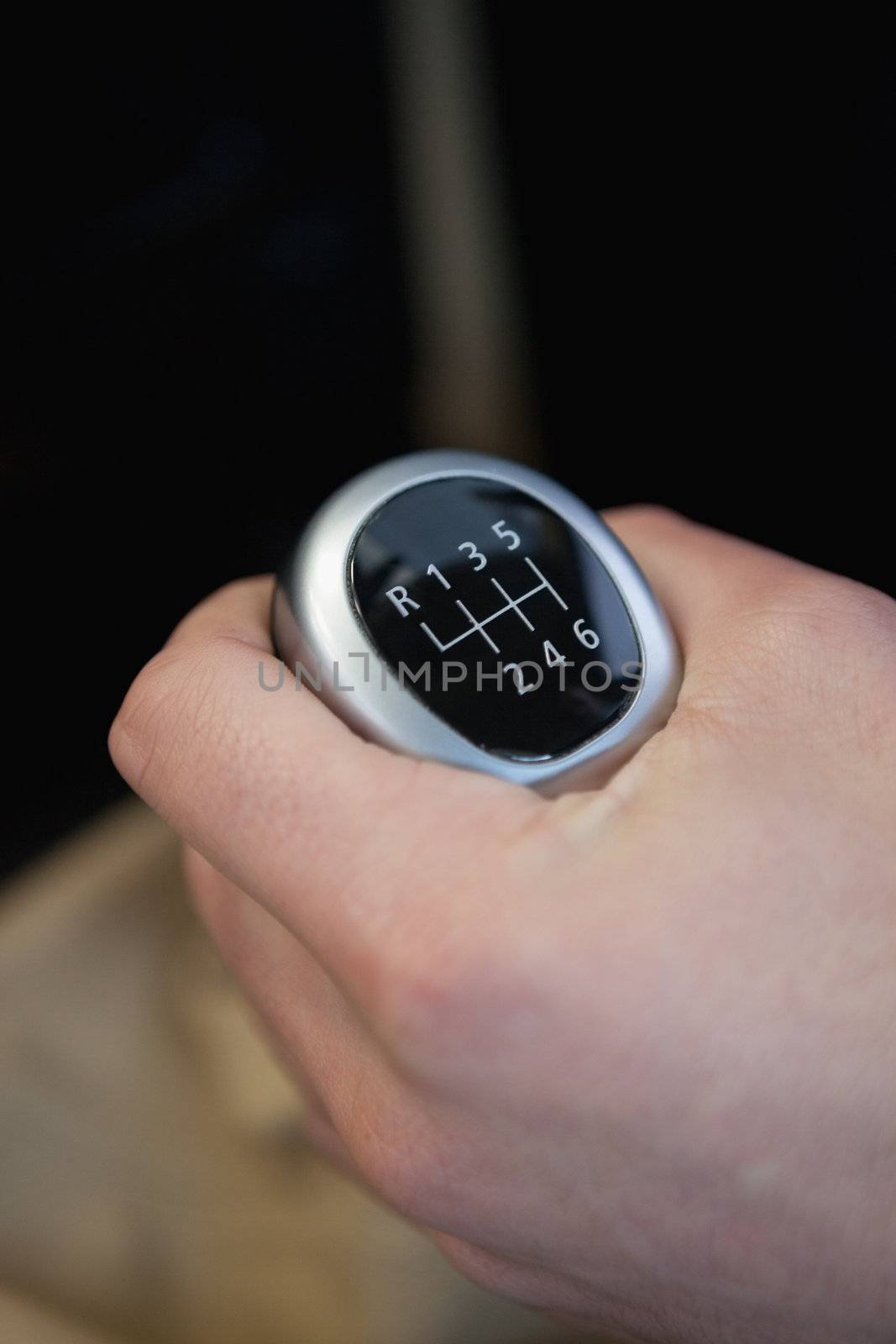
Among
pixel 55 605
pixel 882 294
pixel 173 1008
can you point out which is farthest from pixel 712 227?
pixel 173 1008

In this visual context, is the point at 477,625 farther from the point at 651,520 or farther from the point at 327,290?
the point at 327,290

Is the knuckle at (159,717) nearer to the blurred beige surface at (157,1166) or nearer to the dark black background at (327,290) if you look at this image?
the blurred beige surface at (157,1166)

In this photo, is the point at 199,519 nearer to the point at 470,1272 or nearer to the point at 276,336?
the point at 276,336

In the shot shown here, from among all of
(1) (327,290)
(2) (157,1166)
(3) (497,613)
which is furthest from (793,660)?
(1) (327,290)

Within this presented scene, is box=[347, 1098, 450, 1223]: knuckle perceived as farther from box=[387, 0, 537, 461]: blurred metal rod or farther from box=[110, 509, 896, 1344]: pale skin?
box=[387, 0, 537, 461]: blurred metal rod

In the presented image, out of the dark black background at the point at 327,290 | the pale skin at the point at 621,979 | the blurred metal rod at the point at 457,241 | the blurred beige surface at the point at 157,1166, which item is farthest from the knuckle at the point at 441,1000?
the blurred metal rod at the point at 457,241

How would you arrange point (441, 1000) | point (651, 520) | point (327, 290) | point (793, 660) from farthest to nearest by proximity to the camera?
1. point (327, 290)
2. point (651, 520)
3. point (793, 660)
4. point (441, 1000)
